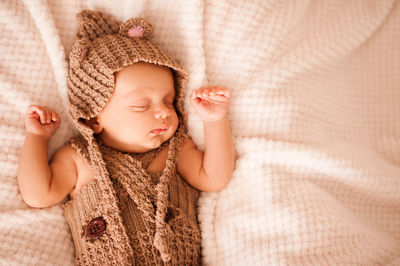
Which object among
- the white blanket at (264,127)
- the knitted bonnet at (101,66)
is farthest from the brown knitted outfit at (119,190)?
the white blanket at (264,127)

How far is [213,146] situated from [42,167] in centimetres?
60

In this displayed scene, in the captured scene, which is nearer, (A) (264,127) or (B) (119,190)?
(B) (119,190)

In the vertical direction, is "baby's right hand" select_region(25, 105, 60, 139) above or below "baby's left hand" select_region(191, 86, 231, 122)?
below

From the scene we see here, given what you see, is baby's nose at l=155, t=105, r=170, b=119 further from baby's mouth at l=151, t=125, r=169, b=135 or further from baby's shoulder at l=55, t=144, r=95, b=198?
baby's shoulder at l=55, t=144, r=95, b=198

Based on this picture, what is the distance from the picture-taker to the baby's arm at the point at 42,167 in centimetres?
117

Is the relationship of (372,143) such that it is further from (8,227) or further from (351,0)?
(8,227)

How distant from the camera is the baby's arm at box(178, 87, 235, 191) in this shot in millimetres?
1219

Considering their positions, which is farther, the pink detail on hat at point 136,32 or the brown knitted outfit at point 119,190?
the pink detail on hat at point 136,32

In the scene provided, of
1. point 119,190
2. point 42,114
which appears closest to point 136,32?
point 42,114

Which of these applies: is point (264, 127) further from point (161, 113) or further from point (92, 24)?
point (92, 24)

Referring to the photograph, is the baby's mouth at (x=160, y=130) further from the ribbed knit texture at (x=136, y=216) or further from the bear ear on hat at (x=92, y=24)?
the bear ear on hat at (x=92, y=24)

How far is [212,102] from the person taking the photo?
1.24 meters

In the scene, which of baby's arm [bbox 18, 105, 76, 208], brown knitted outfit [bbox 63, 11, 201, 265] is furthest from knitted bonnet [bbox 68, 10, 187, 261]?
baby's arm [bbox 18, 105, 76, 208]

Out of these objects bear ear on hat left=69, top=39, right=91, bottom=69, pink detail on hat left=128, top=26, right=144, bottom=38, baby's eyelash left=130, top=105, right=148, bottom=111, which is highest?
pink detail on hat left=128, top=26, right=144, bottom=38
